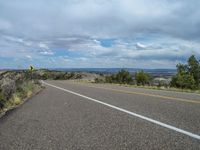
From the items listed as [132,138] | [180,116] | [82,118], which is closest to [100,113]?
[82,118]

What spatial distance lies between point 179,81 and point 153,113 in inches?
2568

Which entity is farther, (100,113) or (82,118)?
(100,113)

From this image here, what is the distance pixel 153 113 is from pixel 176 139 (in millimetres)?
3632

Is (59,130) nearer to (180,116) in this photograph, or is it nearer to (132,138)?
(132,138)

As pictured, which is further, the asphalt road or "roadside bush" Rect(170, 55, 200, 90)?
"roadside bush" Rect(170, 55, 200, 90)

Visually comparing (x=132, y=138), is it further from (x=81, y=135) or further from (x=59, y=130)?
(x=59, y=130)

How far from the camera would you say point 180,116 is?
30.2 feet

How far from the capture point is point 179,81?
73.4 meters

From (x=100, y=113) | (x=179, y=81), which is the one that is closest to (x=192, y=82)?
(x=179, y=81)

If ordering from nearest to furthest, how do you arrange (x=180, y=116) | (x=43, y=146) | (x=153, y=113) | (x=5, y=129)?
(x=43, y=146), (x=5, y=129), (x=180, y=116), (x=153, y=113)

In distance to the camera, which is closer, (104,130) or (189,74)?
(104,130)

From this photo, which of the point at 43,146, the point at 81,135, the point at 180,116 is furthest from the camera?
the point at 180,116

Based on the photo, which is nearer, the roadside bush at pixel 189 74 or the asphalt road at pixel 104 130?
the asphalt road at pixel 104 130

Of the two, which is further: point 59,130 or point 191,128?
point 59,130
